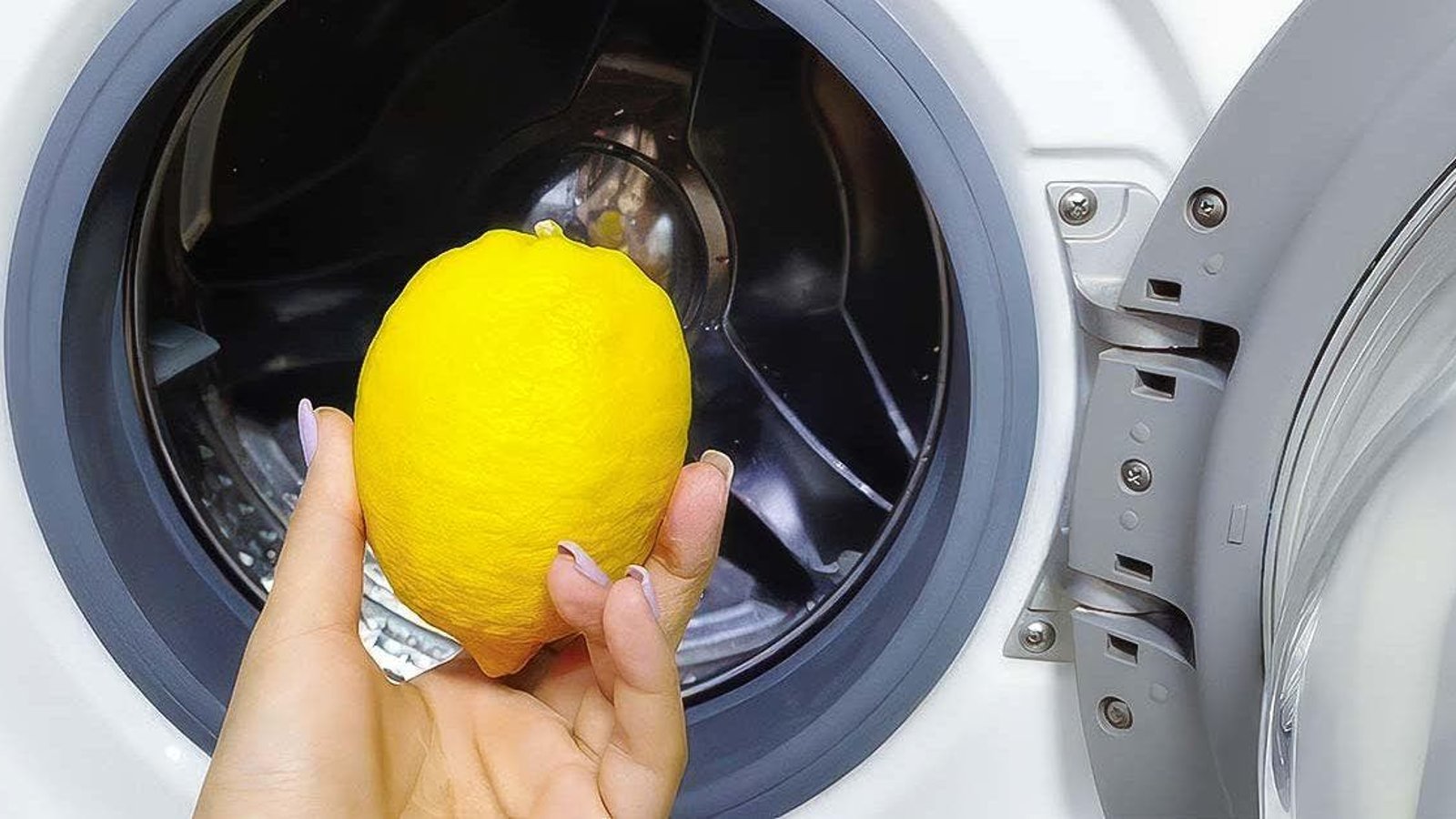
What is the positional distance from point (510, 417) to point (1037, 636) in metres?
0.28

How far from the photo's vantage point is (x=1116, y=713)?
60cm

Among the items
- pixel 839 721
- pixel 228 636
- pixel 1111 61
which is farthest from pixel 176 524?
pixel 1111 61

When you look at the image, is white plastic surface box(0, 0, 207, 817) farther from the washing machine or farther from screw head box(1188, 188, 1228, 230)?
screw head box(1188, 188, 1228, 230)

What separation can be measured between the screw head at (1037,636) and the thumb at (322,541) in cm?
29

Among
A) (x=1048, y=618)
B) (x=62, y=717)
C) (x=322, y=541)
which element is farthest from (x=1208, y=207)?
(x=62, y=717)

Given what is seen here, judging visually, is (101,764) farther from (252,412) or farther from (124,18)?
(124,18)

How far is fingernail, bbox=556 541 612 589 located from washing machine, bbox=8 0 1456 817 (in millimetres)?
206

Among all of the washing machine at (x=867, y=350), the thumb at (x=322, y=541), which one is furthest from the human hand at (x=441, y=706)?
the washing machine at (x=867, y=350)

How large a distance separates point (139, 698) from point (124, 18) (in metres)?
0.32

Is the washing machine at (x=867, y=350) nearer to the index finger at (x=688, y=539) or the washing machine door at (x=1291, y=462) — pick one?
the washing machine door at (x=1291, y=462)

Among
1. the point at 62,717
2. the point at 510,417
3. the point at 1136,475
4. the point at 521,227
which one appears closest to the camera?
the point at 510,417

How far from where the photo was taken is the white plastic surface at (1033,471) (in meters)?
0.56

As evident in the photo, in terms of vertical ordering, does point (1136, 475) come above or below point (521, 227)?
below

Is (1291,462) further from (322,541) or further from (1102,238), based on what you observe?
(322,541)
